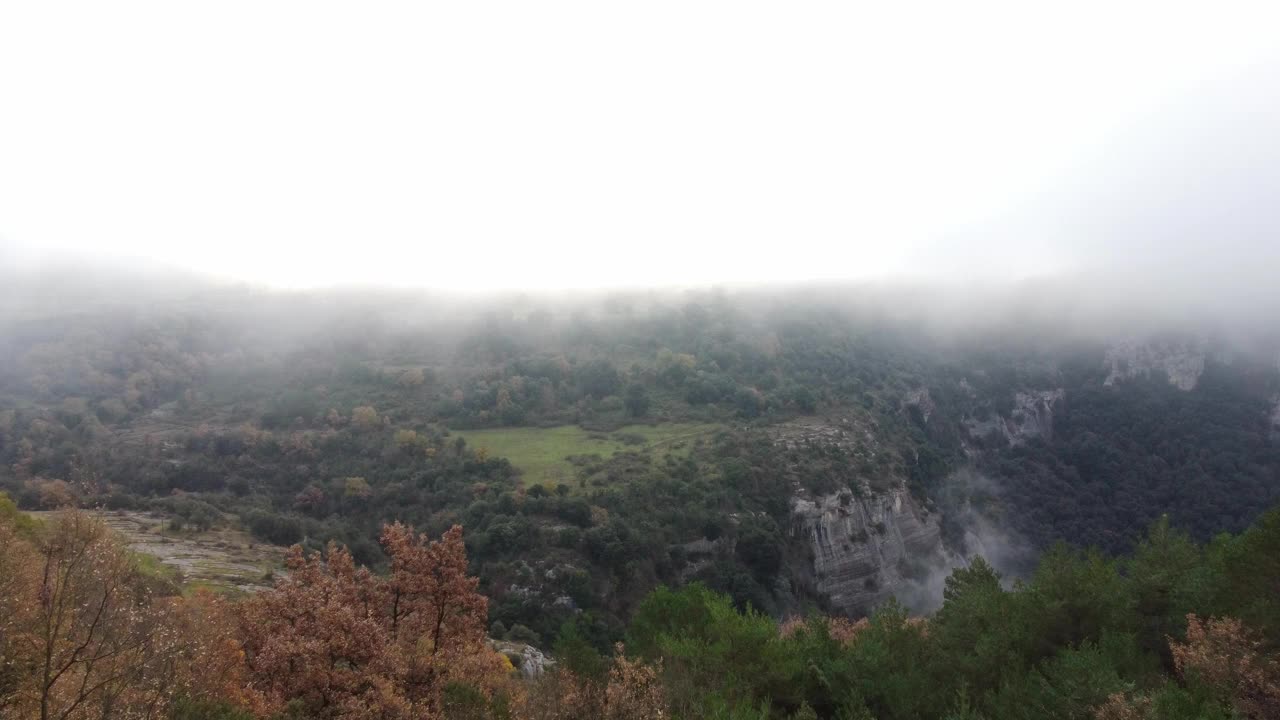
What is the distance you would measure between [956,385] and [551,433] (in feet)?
339

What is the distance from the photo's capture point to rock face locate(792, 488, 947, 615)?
7419cm

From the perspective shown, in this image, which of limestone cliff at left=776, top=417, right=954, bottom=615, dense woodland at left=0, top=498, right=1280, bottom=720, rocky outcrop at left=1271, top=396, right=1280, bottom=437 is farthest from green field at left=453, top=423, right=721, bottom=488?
rocky outcrop at left=1271, top=396, right=1280, bottom=437

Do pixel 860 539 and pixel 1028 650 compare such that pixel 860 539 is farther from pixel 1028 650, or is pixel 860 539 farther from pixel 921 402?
pixel 921 402

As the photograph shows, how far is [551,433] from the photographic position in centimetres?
9788

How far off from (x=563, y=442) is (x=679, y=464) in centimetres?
2036

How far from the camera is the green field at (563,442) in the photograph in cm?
8175

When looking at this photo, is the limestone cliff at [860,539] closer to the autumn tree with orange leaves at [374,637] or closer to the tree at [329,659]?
the autumn tree with orange leaves at [374,637]

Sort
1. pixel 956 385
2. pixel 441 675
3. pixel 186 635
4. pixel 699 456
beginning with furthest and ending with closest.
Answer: pixel 956 385 → pixel 699 456 → pixel 186 635 → pixel 441 675

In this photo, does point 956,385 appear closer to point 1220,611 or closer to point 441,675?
point 1220,611

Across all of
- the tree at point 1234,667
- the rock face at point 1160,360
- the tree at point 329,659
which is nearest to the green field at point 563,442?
the tree at point 329,659

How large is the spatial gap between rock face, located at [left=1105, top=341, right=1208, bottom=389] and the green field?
446 feet

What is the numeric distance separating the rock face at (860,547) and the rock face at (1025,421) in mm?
65128

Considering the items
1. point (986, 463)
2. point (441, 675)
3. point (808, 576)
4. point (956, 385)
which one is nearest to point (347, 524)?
point (808, 576)

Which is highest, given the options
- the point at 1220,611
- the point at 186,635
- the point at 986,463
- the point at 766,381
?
the point at 186,635
